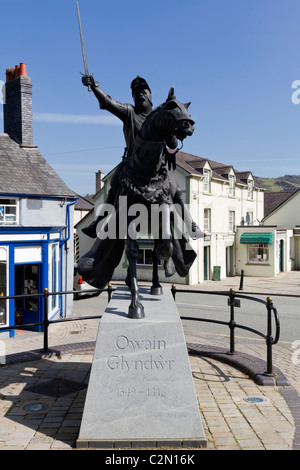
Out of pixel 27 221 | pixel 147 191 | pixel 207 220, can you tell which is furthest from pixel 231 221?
pixel 147 191

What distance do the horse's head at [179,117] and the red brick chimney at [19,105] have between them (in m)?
10.4

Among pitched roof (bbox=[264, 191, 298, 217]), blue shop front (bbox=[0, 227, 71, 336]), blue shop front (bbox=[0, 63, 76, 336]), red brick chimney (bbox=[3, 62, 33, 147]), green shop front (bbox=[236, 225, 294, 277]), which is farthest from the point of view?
pitched roof (bbox=[264, 191, 298, 217])

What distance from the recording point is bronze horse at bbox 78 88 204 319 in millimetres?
5504

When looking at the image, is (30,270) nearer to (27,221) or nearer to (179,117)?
(27,221)

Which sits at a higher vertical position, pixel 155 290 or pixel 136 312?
pixel 155 290

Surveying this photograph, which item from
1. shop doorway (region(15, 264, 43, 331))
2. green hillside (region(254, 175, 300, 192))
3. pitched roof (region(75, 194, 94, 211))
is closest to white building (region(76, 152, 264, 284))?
pitched roof (region(75, 194, 94, 211))

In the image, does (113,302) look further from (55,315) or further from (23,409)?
(55,315)

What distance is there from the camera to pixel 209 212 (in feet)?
90.3

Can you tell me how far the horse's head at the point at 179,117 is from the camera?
541cm

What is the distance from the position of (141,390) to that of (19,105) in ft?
40.4

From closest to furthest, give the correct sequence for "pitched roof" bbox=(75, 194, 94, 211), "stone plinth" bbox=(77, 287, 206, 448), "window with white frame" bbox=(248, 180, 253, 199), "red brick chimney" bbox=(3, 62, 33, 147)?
"stone plinth" bbox=(77, 287, 206, 448) < "red brick chimney" bbox=(3, 62, 33, 147) < "window with white frame" bbox=(248, 180, 253, 199) < "pitched roof" bbox=(75, 194, 94, 211)

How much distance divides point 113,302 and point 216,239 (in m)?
22.2

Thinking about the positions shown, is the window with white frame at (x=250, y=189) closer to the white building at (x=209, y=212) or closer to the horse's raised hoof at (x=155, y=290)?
the white building at (x=209, y=212)

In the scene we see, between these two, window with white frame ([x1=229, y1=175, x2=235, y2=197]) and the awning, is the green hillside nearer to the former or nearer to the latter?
window with white frame ([x1=229, y1=175, x2=235, y2=197])
